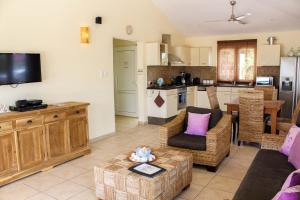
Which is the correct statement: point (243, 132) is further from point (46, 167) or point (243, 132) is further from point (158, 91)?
point (46, 167)

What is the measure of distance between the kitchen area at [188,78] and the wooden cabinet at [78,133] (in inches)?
103

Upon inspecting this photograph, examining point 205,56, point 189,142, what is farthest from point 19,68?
point 205,56

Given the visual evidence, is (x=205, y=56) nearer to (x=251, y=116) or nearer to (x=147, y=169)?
(x=251, y=116)

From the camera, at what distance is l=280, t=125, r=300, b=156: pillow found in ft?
9.39

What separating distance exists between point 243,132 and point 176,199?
2.41 meters

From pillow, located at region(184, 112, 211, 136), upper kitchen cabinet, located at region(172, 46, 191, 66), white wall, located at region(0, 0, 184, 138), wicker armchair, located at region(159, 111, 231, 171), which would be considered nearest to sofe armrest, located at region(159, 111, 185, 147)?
wicker armchair, located at region(159, 111, 231, 171)

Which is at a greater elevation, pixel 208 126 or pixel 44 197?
pixel 208 126

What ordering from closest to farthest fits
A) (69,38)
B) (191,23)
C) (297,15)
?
(69,38) < (297,15) < (191,23)

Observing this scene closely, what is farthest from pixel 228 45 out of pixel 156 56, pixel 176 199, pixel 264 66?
pixel 176 199

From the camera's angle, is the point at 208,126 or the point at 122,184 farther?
the point at 208,126

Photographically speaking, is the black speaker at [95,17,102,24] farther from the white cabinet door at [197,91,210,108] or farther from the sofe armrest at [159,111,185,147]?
the white cabinet door at [197,91,210,108]

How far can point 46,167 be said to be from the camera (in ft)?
12.5

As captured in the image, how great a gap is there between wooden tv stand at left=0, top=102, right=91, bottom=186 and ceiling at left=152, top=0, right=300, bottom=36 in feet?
12.7

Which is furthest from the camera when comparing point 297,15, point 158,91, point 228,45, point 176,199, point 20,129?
point 228,45
